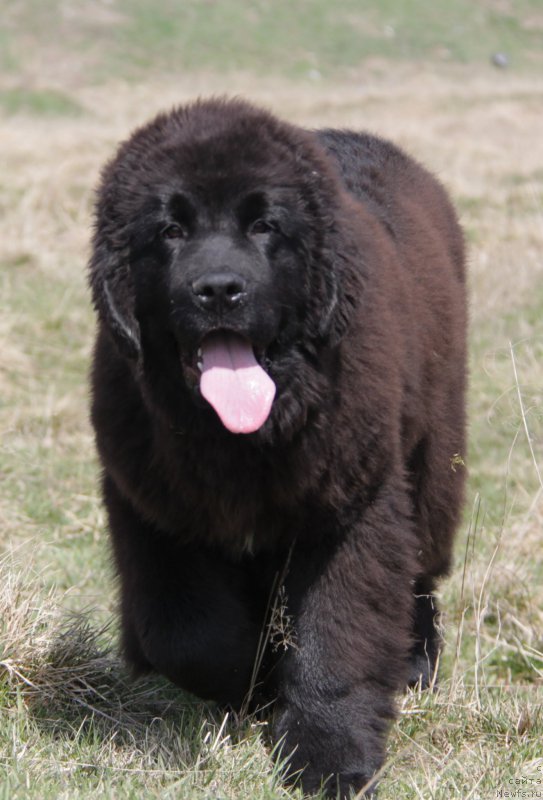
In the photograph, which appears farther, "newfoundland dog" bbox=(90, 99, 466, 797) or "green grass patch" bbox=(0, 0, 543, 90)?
"green grass patch" bbox=(0, 0, 543, 90)

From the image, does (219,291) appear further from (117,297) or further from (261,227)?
(117,297)

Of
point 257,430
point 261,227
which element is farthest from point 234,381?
point 261,227

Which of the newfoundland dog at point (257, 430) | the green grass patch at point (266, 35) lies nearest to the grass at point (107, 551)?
the newfoundland dog at point (257, 430)

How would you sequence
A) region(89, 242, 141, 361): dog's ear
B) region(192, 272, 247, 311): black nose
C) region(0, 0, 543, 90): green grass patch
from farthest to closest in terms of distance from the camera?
region(0, 0, 543, 90): green grass patch < region(89, 242, 141, 361): dog's ear < region(192, 272, 247, 311): black nose

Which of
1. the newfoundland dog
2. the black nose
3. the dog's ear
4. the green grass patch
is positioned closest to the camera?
the black nose

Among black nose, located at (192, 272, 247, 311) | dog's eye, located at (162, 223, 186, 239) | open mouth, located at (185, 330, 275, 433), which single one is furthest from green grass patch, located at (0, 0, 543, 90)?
→ black nose, located at (192, 272, 247, 311)

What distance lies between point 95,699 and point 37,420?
10.5ft

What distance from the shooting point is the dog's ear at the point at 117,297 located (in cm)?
357

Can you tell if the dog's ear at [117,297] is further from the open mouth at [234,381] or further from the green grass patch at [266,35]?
the green grass patch at [266,35]

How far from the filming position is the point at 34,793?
2977 mm

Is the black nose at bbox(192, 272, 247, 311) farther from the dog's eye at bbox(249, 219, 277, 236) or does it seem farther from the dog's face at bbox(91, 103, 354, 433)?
the dog's eye at bbox(249, 219, 277, 236)

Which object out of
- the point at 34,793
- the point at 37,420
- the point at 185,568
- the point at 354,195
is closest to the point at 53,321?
the point at 37,420

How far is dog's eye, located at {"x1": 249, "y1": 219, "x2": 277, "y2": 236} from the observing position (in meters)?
3.50

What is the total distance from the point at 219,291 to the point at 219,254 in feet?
0.46
